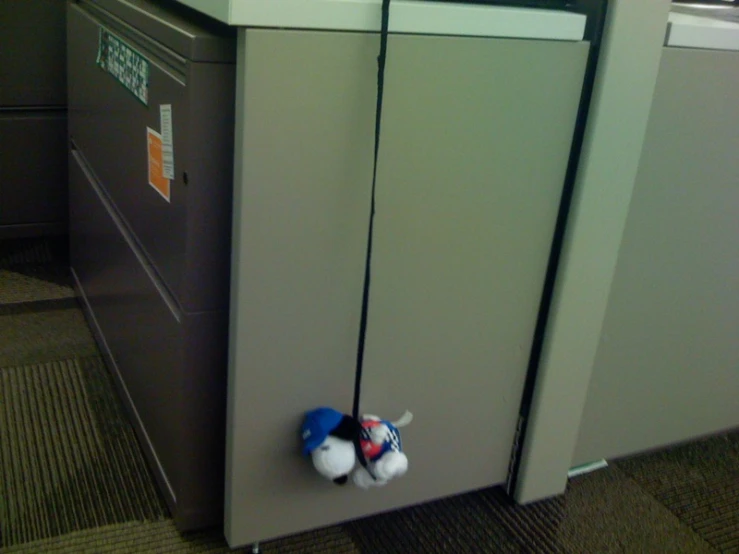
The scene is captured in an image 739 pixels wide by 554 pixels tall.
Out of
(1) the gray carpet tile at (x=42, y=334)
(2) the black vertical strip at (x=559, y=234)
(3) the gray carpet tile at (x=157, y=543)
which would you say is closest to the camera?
(2) the black vertical strip at (x=559, y=234)

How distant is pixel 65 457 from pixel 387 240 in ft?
2.26

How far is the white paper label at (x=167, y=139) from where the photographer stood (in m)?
0.87

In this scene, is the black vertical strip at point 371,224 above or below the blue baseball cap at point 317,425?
above

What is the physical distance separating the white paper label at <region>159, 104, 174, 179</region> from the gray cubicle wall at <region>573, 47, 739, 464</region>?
1.99 ft

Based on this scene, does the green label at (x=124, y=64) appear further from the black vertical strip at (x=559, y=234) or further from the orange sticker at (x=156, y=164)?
the black vertical strip at (x=559, y=234)

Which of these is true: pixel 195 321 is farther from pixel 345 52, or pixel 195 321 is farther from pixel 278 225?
pixel 345 52

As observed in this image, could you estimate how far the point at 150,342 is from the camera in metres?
1.07

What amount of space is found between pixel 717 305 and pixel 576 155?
411 millimetres

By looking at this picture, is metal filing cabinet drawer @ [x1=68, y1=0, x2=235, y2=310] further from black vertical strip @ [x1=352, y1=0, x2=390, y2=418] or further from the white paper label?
black vertical strip @ [x1=352, y1=0, x2=390, y2=418]

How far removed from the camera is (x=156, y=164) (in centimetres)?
95

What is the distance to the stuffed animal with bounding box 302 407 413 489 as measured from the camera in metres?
0.89

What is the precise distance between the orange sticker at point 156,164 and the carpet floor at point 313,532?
19.0 inches

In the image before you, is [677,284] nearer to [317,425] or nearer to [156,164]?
[317,425]

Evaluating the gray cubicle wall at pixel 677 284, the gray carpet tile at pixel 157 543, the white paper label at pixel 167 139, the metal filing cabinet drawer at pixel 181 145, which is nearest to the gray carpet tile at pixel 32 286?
the metal filing cabinet drawer at pixel 181 145
